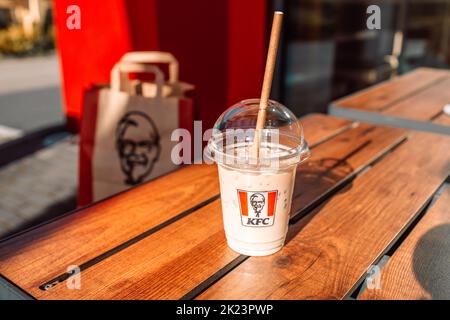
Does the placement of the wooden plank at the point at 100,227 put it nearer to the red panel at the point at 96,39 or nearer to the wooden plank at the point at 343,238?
the wooden plank at the point at 343,238

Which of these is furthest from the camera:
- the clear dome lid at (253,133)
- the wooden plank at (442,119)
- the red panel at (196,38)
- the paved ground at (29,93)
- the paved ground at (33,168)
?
the paved ground at (29,93)

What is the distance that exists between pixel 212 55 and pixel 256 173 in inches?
114

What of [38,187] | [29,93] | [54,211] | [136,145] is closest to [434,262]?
[136,145]

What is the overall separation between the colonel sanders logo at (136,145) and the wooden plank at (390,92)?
0.87 m

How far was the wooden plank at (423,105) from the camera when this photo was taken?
6.65 feet

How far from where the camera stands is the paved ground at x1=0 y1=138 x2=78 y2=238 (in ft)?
9.76

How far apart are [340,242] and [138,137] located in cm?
118

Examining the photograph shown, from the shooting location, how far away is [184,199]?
1.25 meters

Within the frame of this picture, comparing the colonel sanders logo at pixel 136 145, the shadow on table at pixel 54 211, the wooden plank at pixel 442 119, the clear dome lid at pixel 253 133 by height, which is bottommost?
the shadow on table at pixel 54 211

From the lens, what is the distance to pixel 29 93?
6480mm

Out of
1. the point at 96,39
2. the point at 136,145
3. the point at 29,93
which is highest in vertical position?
the point at 96,39

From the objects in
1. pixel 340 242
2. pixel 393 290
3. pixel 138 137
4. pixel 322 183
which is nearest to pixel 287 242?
pixel 340 242

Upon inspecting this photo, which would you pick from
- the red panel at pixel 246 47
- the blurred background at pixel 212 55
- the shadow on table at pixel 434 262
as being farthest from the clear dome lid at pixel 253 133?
the red panel at pixel 246 47

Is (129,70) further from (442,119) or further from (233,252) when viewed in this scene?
(442,119)
